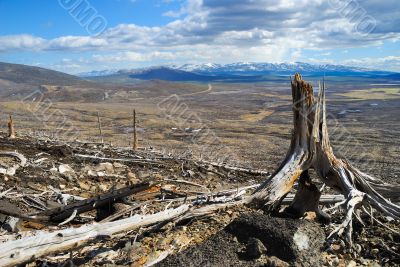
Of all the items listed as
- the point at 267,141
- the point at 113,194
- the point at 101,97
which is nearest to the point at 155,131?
the point at 267,141

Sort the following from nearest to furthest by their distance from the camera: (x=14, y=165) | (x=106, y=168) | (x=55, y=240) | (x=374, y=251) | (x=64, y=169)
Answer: (x=55, y=240) → (x=374, y=251) → (x=14, y=165) → (x=64, y=169) → (x=106, y=168)

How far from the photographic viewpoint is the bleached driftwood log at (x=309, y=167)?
5.04m

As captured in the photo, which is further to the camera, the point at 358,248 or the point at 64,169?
the point at 64,169

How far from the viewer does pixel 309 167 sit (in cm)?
540

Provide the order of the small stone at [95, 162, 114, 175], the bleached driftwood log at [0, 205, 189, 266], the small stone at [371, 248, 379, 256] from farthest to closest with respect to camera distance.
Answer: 1. the small stone at [95, 162, 114, 175]
2. the small stone at [371, 248, 379, 256]
3. the bleached driftwood log at [0, 205, 189, 266]

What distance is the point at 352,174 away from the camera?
5.19 metres

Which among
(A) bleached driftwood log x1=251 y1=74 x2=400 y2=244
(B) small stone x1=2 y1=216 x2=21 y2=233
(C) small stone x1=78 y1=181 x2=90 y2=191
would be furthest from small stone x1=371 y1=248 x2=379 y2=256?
(C) small stone x1=78 y1=181 x2=90 y2=191

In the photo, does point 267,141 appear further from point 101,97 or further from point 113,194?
point 101,97

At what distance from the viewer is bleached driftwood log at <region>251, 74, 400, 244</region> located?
5.04m

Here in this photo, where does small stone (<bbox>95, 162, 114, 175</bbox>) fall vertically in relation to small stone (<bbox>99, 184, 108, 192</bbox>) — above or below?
below

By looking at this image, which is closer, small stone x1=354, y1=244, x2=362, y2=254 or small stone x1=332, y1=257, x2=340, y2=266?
small stone x1=332, y1=257, x2=340, y2=266

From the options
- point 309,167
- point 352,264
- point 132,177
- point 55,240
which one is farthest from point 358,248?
point 132,177

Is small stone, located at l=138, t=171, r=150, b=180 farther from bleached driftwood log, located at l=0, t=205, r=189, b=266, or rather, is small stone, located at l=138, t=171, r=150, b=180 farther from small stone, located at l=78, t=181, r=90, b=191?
bleached driftwood log, located at l=0, t=205, r=189, b=266

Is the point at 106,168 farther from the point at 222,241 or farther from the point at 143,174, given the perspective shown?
the point at 222,241
